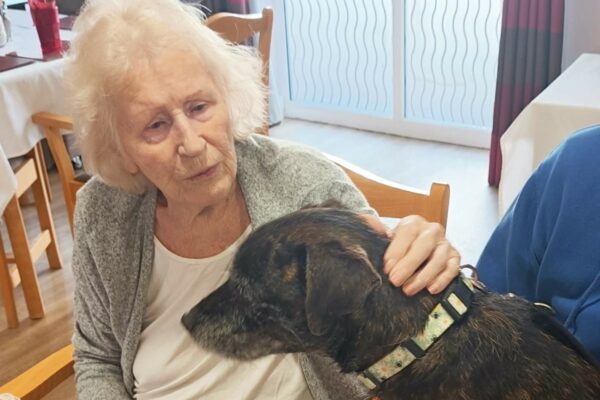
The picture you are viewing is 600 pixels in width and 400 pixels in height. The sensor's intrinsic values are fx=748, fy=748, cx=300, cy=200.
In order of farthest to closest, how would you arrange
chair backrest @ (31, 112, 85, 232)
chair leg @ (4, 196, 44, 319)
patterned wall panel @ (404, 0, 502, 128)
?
patterned wall panel @ (404, 0, 502, 128), chair leg @ (4, 196, 44, 319), chair backrest @ (31, 112, 85, 232)

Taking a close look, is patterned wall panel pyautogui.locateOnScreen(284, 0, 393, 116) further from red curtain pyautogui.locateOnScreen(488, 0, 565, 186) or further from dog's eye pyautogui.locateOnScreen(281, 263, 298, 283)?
dog's eye pyautogui.locateOnScreen(281, 263, 298, 283)

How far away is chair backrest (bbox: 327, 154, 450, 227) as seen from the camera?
1.23 metres

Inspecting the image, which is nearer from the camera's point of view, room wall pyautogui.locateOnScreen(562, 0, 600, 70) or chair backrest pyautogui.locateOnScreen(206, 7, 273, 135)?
chair backrest pyautogui.locateOnScreen(206, 7, 273, 135)

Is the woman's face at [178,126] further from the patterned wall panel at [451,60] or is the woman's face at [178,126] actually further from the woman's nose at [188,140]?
the patterned wall panel at [451,60]

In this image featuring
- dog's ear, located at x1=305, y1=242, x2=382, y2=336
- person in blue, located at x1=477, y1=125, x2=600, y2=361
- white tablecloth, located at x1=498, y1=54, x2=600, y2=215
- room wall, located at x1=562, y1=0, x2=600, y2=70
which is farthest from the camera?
room wall, located at x1=562, y1=0, x2=600, y2=70

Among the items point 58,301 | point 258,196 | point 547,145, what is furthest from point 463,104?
point 258,196

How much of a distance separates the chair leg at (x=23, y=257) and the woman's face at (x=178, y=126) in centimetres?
163

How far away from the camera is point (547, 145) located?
2.25 m

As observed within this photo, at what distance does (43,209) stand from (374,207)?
1999mm

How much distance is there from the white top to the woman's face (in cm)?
13

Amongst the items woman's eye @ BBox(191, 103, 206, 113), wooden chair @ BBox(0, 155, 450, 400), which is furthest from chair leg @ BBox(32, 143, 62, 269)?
woman's eye @ BBox(191, 103, 206, 113)

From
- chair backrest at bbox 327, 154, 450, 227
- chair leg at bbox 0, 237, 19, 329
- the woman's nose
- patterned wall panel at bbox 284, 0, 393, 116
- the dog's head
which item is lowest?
chair leg at bbox 0, 237, 19, 329

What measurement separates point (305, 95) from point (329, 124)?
0.86ft

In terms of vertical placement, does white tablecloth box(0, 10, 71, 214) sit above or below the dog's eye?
below
